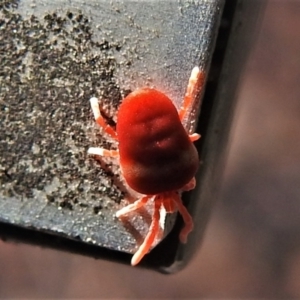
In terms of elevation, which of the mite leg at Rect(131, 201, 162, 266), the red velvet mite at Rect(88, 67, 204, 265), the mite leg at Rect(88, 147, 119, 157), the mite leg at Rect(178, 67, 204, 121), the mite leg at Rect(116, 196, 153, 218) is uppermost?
the mite leg at Rect(178, 67, 204, 121)

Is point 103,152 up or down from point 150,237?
up

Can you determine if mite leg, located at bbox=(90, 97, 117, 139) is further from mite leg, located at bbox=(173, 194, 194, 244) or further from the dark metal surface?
mite leg, located at bbox=(173, 194, 194, 244)

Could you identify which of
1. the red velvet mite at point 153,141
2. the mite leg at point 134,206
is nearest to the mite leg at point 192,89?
the red velvet mite at point 153,141

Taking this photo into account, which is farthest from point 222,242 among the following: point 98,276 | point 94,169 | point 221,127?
point 94,169

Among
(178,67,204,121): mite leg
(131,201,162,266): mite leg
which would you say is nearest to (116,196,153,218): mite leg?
(131,201,162,266): mite leg

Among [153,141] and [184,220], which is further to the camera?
[184,220]

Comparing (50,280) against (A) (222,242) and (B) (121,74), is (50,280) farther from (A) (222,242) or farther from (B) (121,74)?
(B) (121,74)

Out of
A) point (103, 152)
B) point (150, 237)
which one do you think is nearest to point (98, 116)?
point (103, 152)

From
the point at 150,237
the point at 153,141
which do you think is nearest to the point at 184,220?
the point at 150,237

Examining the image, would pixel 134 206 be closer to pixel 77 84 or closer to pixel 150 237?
pixel 150 237
